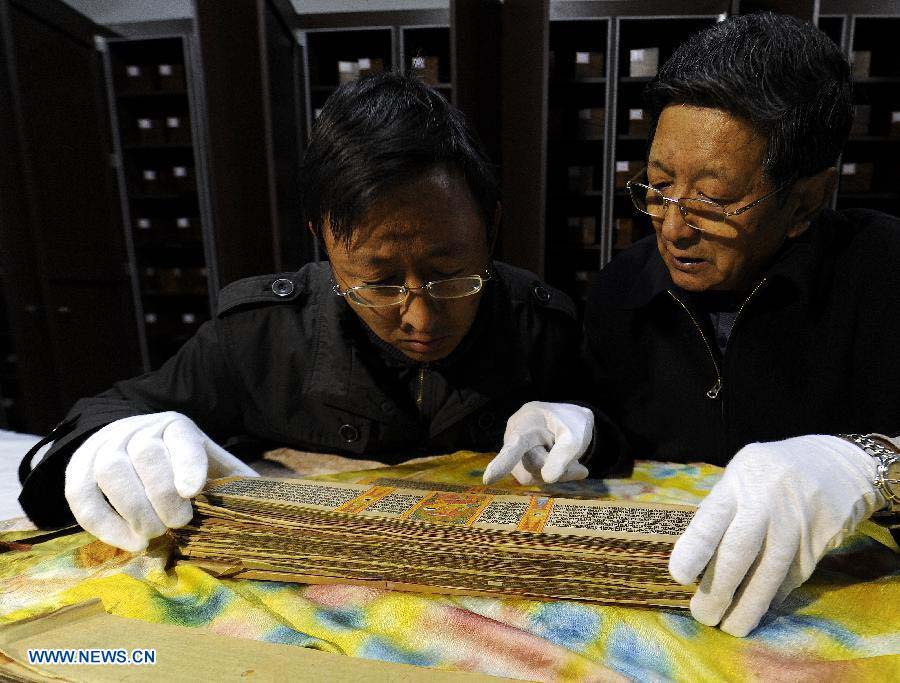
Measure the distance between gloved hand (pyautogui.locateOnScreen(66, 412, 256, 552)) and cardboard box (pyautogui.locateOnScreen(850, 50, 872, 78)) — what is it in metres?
4.26

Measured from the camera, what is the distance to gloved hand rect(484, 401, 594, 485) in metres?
0.99

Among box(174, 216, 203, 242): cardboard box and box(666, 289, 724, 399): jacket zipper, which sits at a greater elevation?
box(174, 216, 203, 242): cardboard box

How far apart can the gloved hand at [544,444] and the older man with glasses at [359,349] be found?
2cm

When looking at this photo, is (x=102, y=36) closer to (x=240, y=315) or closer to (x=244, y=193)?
(x=244, y=193)

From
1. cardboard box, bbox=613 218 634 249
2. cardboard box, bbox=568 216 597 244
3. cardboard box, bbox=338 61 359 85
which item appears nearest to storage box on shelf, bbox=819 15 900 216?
cardboard box, bbox=613 218 634 249

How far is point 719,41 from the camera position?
94cm

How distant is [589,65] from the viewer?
3.54m

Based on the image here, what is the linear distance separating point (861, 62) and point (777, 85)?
350 centimetres

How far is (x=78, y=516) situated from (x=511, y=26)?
338 cm

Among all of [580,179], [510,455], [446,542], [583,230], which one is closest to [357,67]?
[580,179]

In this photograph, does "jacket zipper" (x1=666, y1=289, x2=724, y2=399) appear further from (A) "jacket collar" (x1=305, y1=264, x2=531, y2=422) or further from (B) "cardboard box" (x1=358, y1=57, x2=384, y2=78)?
(B) "cardboard box" (x1=358, y1=57, x2=384, y2=78)

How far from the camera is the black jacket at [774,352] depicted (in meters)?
1.09

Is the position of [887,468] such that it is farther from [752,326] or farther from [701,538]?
[752,326]

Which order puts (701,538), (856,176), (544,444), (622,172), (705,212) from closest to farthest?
(701,538) < (705,212) < (544,444) < (856,176) < (622,172)
